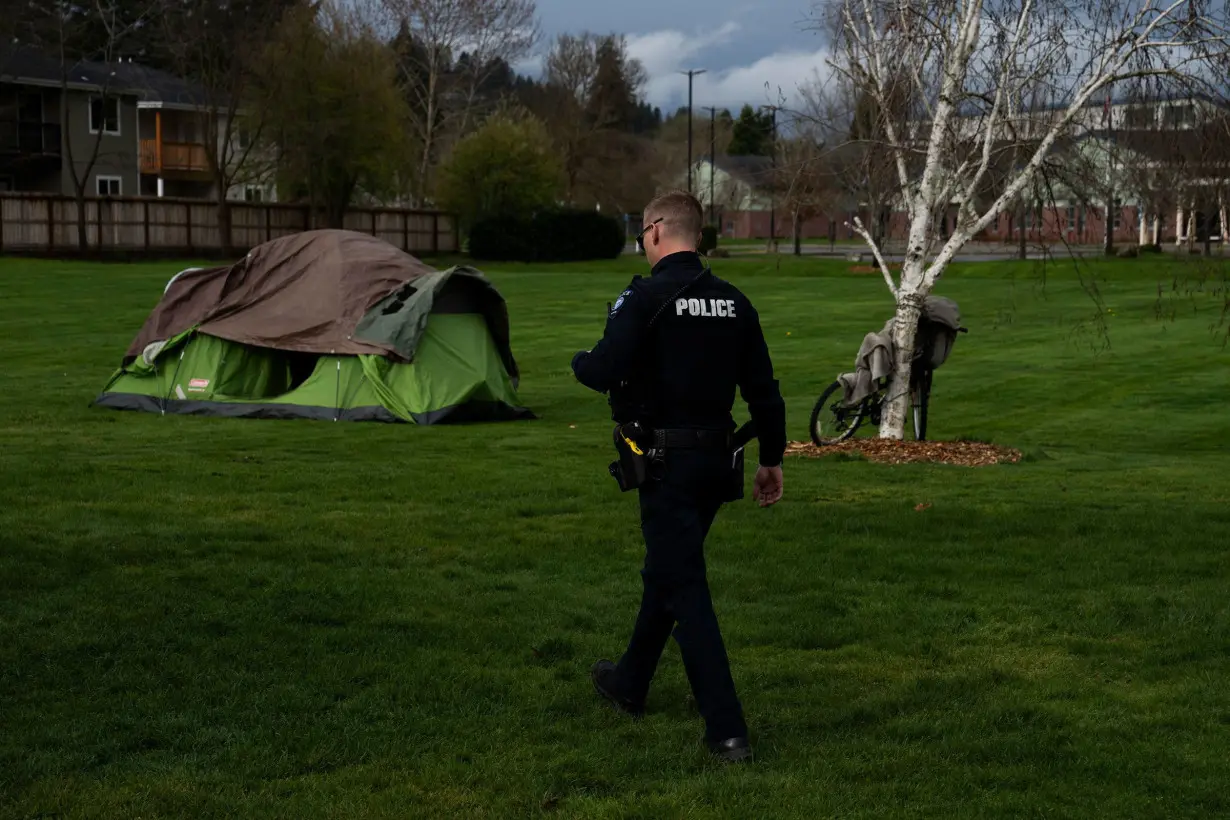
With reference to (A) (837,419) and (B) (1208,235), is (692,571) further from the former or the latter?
(A) (837,419)

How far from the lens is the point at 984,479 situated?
40.1 feet

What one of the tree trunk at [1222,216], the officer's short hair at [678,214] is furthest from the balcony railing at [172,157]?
the officer's short hair at [678,214]

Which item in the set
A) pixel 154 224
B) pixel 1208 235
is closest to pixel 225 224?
pixel 154 224

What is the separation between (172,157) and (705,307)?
60.9 meters

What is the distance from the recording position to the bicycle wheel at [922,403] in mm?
14883

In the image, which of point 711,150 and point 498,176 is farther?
point 498,176

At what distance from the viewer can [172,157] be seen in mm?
62156

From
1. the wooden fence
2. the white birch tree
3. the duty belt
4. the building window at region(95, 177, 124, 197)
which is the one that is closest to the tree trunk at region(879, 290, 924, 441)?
the white birch tree

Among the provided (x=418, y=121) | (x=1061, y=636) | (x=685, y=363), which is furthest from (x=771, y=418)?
(x=418, y=121)

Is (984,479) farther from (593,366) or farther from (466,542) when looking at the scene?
(593,366)

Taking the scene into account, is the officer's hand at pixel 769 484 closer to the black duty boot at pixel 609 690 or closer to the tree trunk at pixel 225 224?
the black duty boot at pixel 609 690

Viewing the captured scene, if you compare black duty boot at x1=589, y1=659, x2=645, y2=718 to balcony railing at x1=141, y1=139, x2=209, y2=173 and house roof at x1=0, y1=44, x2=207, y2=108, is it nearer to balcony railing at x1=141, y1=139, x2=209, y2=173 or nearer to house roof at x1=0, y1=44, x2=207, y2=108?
house roof at x1=0, y1=44, x2=207, y2=108

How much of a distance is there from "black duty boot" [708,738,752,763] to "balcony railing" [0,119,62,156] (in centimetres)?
5563

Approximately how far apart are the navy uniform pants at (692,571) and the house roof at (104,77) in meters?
53.0
